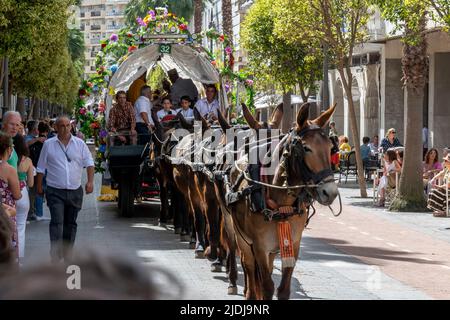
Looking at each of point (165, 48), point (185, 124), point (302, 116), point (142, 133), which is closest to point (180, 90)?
point (165, 48)

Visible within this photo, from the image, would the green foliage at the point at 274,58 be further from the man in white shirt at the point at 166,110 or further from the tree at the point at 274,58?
the man in white shirt at the point at 166,110

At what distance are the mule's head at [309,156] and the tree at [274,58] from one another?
28.0 m

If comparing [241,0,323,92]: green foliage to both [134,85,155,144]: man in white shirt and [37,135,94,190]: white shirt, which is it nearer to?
[134,85,155,144]: man in white shirt

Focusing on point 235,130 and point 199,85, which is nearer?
point 235,130

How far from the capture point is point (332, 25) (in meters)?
24.0

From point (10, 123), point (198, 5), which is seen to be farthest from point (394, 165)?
point (198, 5)

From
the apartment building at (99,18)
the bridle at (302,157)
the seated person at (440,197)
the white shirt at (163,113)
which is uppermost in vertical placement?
the apartment building at (99,18)

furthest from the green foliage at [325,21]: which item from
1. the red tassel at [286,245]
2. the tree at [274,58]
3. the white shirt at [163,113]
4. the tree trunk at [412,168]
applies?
the red tassel at [286,245]

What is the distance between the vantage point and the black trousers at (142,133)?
16984 mm

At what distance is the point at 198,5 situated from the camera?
44875 millimetres

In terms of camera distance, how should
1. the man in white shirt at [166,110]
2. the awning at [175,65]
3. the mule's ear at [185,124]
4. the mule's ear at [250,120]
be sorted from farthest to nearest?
the awning at [175,65] → the man in white shirt at [166,110] → the mule's ear at [185,124] → the mule's ear at [250,120]

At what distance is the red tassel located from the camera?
290 inches

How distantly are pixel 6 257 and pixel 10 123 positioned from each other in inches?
339
